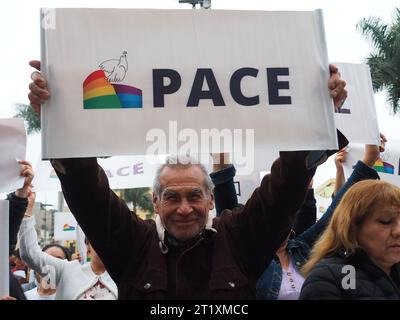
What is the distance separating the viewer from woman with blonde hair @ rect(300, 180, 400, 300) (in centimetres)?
231

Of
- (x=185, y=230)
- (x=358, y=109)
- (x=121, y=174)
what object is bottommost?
(x=185, y=230)

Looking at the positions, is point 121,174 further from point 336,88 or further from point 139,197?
point 139,197

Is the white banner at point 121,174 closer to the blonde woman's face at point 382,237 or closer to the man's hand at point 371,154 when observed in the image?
the man's hand at point 371,154

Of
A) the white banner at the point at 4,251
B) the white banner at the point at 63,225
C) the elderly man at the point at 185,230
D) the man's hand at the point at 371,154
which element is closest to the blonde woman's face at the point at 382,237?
the elderly man at the point at 185,230

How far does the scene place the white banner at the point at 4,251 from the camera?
2678 mm

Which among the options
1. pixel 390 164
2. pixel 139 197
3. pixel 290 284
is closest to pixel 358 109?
pixel 390 164

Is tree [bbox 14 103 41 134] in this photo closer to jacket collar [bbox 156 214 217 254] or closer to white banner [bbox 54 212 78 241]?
white banner [bbox 54 212 78 241]

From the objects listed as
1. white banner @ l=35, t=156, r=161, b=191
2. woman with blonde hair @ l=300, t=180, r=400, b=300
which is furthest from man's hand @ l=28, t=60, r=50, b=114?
white banner @ l=35, t=156, r=161, b=191

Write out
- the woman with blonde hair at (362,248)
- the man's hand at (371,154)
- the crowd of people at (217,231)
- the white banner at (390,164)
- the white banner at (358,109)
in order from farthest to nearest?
the white banner at (390,164), the white banner at (358,109), the man's hand at (371,154), the crowd of people at (217,231), the woman with blonde hair at (362,248)

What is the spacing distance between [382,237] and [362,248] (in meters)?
0.10

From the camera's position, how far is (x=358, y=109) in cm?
410

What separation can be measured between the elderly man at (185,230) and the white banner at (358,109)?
59.4 inches

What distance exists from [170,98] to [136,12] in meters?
0.40

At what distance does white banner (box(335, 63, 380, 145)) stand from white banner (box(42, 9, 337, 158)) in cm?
151
